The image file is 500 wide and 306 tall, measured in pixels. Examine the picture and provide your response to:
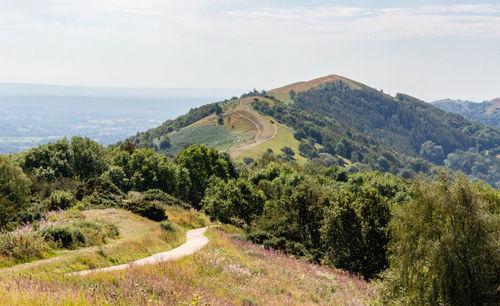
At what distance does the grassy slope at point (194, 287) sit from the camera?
846 centimetres

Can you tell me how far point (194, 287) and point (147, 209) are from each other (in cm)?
2155

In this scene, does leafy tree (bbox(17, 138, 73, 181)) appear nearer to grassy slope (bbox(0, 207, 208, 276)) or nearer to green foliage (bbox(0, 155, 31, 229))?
green foliage (bbox(0, 155, 31, 229))

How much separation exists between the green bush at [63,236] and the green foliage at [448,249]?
1660cm

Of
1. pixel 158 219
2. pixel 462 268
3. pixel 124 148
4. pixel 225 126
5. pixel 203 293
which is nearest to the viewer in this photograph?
pixel 203 293

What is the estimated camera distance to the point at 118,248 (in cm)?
1862

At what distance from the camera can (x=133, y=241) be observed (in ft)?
A: 67.9

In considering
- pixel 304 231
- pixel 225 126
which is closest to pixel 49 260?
pixel 304 231

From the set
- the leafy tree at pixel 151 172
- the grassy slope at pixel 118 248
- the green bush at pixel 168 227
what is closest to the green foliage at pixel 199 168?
the leafy tree at pixel 151 172

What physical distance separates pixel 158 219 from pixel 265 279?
19.5m

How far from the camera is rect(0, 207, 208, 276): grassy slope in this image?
13688 millimetres

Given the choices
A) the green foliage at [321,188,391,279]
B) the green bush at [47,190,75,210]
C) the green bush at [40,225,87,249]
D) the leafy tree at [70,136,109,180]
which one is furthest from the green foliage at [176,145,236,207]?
the green bush at [40,225,87,249]

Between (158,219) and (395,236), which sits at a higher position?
(395,236)

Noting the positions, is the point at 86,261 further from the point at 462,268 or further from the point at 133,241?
the point at 462,268

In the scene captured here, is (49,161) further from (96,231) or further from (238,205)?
(96,231)
